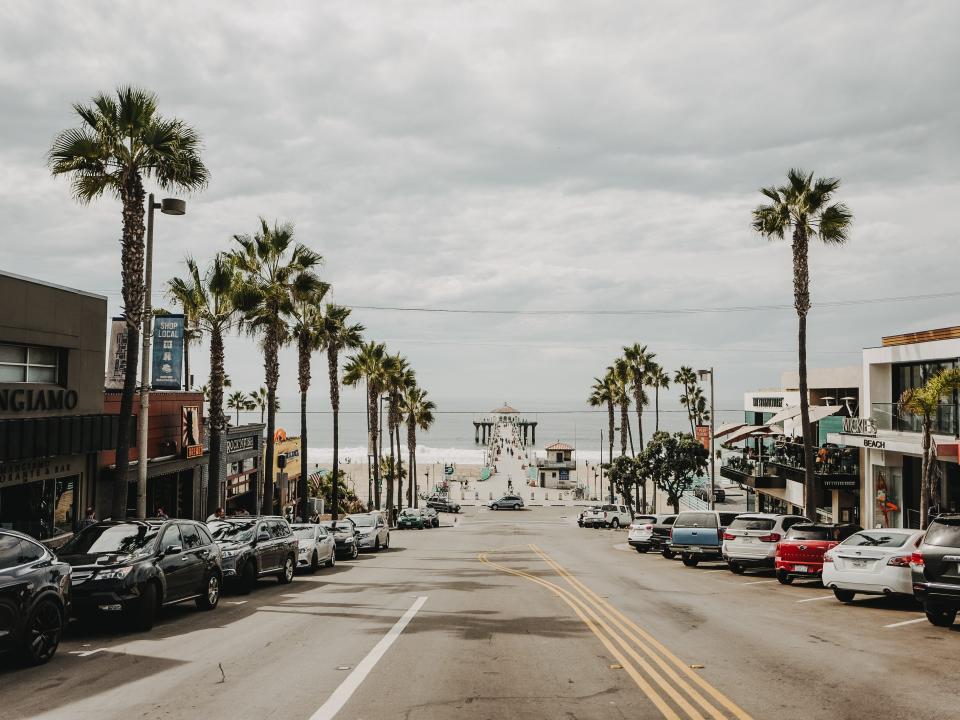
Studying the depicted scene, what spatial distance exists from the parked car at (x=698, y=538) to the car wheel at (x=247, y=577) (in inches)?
561

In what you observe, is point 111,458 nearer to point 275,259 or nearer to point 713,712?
point 275,259

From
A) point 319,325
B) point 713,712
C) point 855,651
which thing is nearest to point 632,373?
point 319,325

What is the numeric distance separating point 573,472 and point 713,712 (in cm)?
13703

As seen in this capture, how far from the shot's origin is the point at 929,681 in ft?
30.1

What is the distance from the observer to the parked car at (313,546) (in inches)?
885

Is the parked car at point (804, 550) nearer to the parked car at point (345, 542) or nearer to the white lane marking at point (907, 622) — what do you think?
the white lane marking at point (907, 622)

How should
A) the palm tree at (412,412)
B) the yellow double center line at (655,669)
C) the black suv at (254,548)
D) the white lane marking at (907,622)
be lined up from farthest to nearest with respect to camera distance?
the palm tree at (412,412)
the black suv at (254,548)
the white lane marking at (907,622)
the yellow double center line at (655,669)

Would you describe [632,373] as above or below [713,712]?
above

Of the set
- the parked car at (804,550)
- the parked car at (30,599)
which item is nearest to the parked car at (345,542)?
the parked car at (804,550)

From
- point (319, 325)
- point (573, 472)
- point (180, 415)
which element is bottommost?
point (573, 472)

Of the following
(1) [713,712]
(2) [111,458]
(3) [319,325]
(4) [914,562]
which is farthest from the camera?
(3) [319,325]

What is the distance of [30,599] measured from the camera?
10.0 m

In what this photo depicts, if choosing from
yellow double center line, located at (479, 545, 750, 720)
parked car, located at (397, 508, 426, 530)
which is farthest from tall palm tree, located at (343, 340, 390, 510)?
yellow double center line, located at (479, 545, 750, 720)

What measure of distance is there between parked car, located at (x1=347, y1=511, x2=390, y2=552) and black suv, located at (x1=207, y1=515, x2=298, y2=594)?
10.8m
